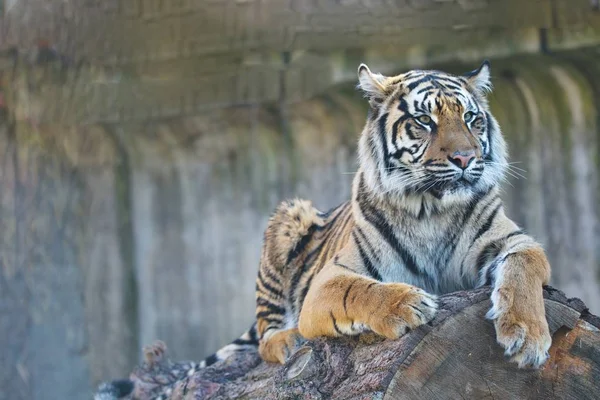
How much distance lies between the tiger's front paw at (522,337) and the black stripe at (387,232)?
0.65m

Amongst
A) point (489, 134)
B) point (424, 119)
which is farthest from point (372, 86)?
point (489, 134)

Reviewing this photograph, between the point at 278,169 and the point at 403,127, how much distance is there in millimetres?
3490

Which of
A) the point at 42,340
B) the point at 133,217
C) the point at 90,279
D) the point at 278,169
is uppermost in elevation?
the point at 278,169

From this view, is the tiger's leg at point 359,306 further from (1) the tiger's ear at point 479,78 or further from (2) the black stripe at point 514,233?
(1) the tiger's ear at point 479,78

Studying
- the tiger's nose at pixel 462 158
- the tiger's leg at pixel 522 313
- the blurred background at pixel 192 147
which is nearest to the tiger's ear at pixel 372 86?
the tiger's nose at pixel 462 158

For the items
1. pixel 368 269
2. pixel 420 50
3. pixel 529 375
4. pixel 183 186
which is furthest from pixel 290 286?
pixel 183 186

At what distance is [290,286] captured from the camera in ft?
12.0

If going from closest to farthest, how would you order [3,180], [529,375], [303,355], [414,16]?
[529,375] < [303,355] < [414,16] < [3,180]

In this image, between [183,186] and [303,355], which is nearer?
[303,355]

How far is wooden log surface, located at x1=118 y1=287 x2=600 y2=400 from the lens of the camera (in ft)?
7.04

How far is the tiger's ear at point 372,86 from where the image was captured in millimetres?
3057

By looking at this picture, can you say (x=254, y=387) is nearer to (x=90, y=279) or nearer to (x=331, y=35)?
(x=331, y=35)

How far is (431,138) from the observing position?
2814mm

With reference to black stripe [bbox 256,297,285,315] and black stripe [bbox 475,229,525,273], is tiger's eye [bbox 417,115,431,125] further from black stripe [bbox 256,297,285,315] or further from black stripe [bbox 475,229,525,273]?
black stripe [bbox 256,297,285,315]
